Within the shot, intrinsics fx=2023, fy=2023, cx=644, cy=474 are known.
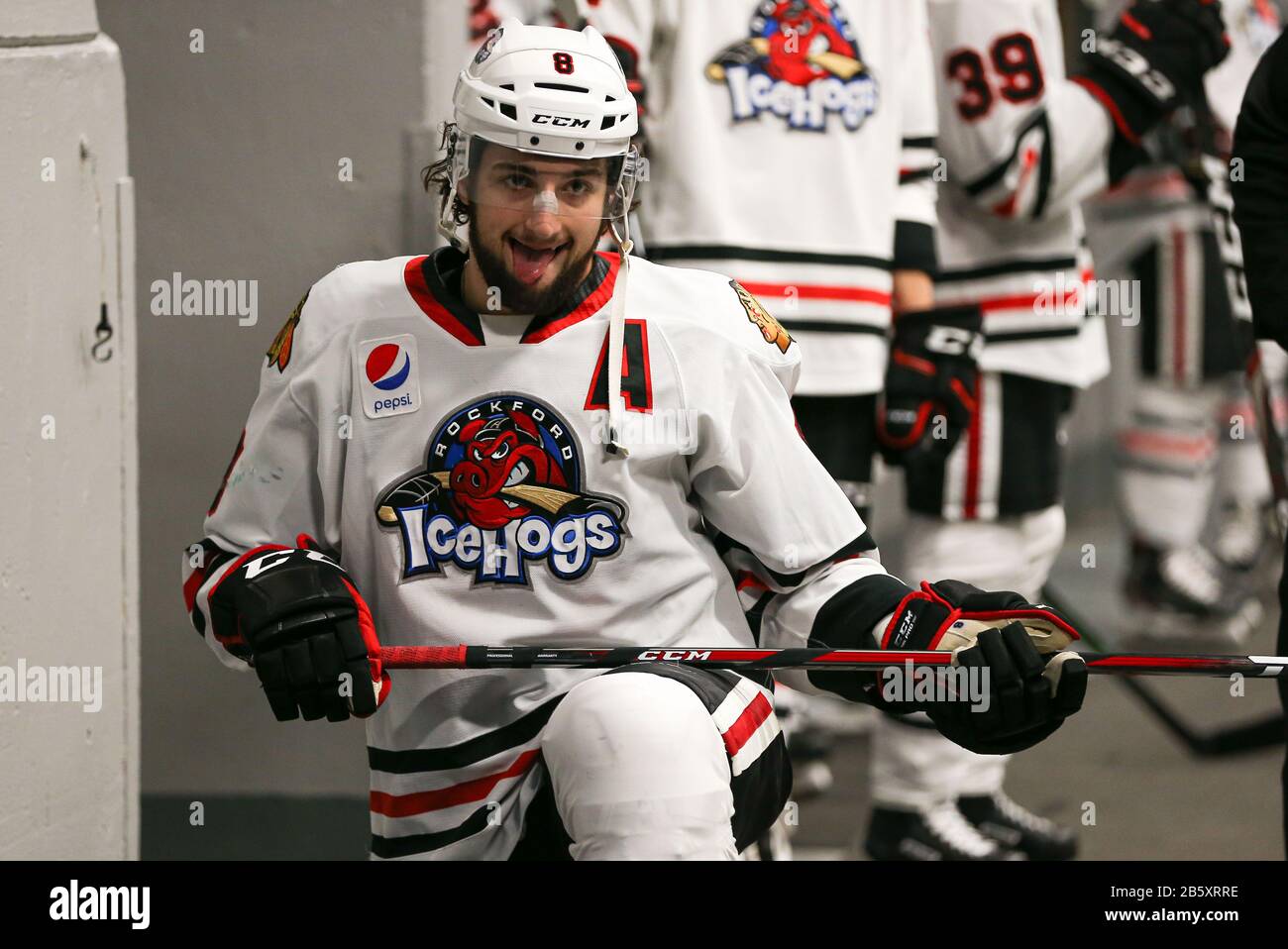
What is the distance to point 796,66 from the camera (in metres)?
2.81

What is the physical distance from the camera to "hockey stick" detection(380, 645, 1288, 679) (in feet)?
7.22

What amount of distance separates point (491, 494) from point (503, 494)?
0.5 inches

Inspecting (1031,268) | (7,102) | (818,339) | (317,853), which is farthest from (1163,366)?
(7,102)

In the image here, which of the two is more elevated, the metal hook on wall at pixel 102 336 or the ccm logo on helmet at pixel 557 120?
the ccm logo on helmet at pixel 557 120

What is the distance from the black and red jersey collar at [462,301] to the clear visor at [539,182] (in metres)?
0.08

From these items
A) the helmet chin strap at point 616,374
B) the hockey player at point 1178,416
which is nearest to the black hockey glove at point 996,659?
the helmet chin strap at point 616,374

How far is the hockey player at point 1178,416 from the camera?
548 cm

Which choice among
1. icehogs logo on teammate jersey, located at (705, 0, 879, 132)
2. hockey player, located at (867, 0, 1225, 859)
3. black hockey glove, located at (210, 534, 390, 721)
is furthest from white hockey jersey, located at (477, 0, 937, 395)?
black hockey glove, located at (210, 534, 390, 721)

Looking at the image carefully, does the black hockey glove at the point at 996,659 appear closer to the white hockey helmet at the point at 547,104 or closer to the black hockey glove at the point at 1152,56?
the white hockey helmet at the point at 547,104

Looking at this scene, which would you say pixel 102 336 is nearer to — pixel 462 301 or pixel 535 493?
pixel 462 301

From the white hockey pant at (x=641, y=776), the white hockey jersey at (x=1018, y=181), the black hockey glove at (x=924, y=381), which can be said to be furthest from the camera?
the white hockey jersey at (x=1018, y=181)

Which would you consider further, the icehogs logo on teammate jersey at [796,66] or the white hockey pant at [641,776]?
the icehogs logo on teammate jersey at [796,66]

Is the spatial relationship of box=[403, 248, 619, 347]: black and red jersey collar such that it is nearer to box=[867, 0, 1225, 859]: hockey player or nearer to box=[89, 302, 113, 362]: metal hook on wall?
box=[89, 302, 113, 362]: metal hook on wall

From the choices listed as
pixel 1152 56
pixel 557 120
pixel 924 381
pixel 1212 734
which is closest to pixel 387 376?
pixel 557 120
